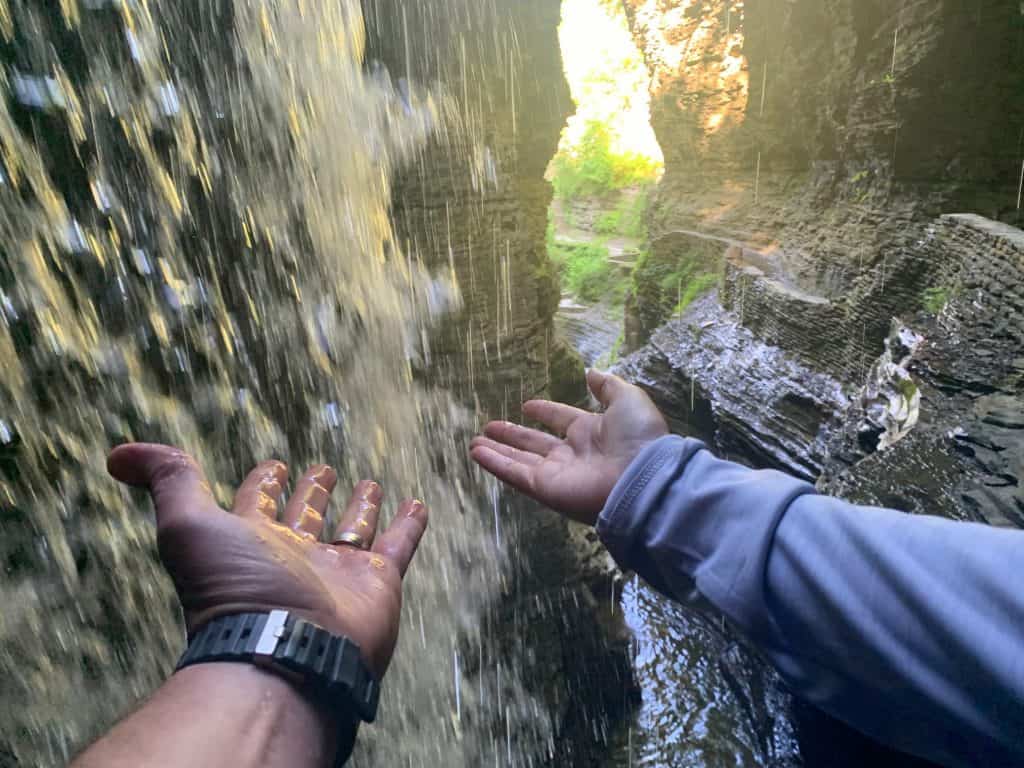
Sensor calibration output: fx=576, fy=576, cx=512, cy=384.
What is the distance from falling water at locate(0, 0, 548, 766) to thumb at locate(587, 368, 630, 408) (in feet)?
6.61

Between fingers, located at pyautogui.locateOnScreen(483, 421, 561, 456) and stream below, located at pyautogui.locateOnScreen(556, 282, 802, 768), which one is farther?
stream below, located at pyautogui.locateOnScreen(556, 282, 802, 768)

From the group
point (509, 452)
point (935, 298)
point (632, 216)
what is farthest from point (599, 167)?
point (509, 452)

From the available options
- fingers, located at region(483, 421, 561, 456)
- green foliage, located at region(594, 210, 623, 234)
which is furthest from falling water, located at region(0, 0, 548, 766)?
green foliage, located at region(594, 210, 623, 234)

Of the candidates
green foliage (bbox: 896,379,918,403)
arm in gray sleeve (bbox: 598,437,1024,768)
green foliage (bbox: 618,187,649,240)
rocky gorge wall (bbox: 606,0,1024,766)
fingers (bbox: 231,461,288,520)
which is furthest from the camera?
green foliage (bbox: 618,187,649,240)

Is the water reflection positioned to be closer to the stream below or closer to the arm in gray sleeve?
the stream below

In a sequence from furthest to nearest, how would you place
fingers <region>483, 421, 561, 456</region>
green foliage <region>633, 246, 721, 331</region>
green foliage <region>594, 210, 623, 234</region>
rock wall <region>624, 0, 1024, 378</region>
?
1. green foliage <region>594, 210, 623, 234</region>
2. green foliage <region>633, 246, 721, 331</region>
3. rock wall <region>624, 0, 1024, 378</region>
4. fingers <region>483, 421, 561, 456</region>

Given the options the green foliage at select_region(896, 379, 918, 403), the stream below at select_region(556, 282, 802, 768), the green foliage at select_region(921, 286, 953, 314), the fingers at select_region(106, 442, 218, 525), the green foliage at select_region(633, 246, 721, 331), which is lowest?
the stream below at select_region(556, 282, 802, 768)

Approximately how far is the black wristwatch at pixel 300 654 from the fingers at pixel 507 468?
0.77 meters

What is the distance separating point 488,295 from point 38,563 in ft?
12.5

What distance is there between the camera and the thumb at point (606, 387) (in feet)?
6.20

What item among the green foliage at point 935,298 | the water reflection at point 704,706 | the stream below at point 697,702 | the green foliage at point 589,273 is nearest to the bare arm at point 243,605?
the stream below at point 697,702

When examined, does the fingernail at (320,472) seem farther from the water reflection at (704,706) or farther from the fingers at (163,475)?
the water reflection at (704,706)

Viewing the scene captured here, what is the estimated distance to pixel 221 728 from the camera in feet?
3.37

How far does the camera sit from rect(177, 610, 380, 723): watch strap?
43.9 inches
